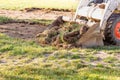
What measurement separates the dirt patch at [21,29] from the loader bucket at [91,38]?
190 cm

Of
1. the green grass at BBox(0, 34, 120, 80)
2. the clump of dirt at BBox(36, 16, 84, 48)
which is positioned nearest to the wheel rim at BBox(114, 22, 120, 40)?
the green grass at BBox(0, 34, 120, 80)

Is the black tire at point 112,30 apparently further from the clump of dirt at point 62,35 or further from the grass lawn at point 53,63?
the clump of dirt at point 62,35

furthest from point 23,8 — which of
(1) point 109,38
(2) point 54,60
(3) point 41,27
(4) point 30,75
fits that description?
(4) point 30,75

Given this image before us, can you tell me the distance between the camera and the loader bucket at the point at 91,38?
33.6 feet

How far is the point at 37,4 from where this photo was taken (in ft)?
69.6

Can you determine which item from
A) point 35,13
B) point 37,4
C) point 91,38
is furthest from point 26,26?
point 37,4

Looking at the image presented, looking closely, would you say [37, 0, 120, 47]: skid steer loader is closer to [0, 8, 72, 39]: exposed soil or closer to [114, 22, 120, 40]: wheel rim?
[114, 22, 120, 40]: wheel rim

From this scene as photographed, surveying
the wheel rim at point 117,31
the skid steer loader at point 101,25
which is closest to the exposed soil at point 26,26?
the skid steer loader at point 101,25

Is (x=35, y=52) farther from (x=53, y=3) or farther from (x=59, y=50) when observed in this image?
(x=53, y=3)

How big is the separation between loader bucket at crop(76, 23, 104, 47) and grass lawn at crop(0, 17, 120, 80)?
23cm

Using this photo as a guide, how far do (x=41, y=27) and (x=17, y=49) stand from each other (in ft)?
12.5

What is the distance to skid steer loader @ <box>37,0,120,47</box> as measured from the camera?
10.3m

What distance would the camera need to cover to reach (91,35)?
1027 centimetres

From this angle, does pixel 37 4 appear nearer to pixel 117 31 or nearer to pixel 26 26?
pixel 26 26
